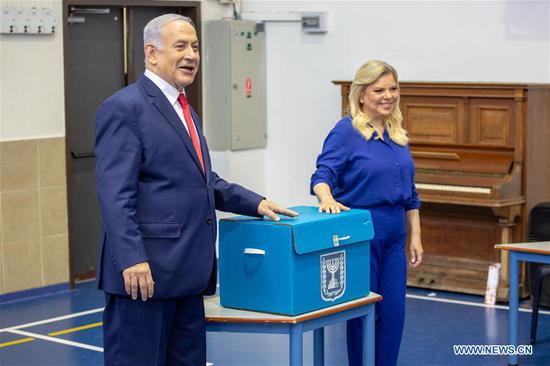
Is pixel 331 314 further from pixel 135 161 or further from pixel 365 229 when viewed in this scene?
pixel 135 161

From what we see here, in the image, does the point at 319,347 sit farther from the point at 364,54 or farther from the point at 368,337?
the point at 364,54

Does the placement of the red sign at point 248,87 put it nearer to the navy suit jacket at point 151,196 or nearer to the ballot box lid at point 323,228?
the ballot box lid at point 323,228

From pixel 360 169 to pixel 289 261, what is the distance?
1007mm

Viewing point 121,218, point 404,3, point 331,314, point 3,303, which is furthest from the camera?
point 404,3

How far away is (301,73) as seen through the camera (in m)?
9.59

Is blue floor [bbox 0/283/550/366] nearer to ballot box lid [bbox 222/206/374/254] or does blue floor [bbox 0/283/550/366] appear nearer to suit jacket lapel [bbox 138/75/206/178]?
ballot box lid [bbox 222/206/374/254]

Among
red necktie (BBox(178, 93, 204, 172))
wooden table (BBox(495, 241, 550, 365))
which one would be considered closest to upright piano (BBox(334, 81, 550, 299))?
wooden table (BBox(495, 241, 550, 365))

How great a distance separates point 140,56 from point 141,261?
19.0 feet

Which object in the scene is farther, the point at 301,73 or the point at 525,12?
the point at 301,73

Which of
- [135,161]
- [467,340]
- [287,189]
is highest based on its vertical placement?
[135,161]

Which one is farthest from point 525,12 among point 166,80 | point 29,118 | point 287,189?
point 166,80

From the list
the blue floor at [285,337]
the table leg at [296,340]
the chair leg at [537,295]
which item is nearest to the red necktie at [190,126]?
the table leg at [296,340]

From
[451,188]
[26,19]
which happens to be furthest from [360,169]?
[26,19]

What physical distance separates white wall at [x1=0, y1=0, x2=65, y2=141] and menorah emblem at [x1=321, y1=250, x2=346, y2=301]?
451 centimetres
